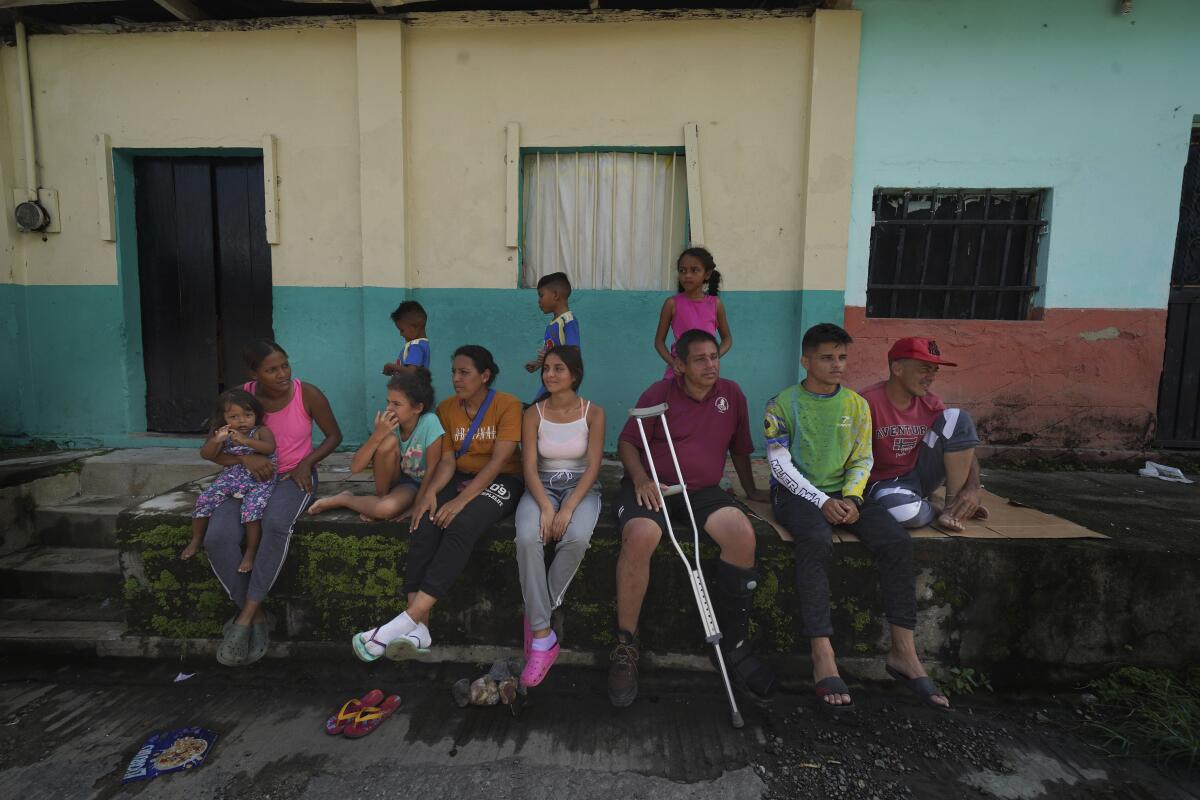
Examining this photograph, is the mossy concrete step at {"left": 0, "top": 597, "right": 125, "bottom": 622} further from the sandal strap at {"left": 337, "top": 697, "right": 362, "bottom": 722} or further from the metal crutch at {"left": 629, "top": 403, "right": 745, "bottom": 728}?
the metal crutch at {"left": 629, "top": 403, "right": 745, "bottom": 728}

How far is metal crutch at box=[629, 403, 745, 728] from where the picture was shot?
2.43m

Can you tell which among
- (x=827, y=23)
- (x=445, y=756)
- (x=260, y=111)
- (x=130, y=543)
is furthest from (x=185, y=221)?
(x=827, y=23)

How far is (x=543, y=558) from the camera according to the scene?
8.66 ft

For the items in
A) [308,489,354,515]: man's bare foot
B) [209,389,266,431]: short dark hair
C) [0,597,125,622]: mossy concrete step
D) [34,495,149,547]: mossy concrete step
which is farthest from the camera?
[34,495,149,547]: mossy concrete step

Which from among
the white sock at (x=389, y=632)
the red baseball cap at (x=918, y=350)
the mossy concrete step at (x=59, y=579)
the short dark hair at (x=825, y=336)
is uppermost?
the short dark hair at (x=825, y=336)

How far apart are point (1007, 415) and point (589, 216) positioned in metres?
3.81

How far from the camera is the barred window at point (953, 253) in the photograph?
4.68 metres

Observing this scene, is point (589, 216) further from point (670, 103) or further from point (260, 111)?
point (260, 111)

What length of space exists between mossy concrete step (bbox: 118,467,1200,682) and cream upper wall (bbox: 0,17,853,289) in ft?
8.41

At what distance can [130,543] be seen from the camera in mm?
2934

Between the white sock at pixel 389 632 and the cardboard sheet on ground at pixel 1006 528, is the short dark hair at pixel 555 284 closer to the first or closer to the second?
the cardboard sheet on ground at pixel 1006 528

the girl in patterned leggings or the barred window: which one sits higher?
the barred window

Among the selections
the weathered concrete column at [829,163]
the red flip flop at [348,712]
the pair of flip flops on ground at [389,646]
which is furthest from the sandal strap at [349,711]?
the weathered concrete column at [829,163]

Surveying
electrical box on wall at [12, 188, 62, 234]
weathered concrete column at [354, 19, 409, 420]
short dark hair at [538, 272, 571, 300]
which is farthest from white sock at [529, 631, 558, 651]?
electrical box on wall at [12, 188, 62, 234]
